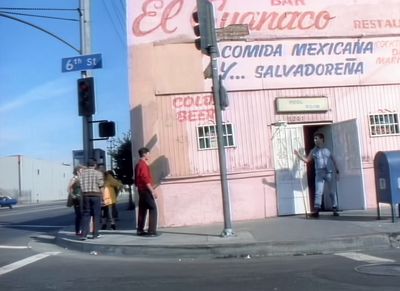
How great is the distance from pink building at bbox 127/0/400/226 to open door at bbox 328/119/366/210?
35 millimetres

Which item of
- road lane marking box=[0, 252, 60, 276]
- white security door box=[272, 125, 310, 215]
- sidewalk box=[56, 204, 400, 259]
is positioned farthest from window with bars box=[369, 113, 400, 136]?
road lane marking box=[0, 252, 60, 276]

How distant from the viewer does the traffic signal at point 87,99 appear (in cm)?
1440

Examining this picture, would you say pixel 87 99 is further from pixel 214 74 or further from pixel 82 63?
pixel 214 74

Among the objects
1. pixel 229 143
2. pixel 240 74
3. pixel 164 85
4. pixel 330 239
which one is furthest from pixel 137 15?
pixel 330 239

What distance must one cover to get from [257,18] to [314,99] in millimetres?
2315

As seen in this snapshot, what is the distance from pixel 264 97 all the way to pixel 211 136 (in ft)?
5.09

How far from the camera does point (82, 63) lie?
1430 cm

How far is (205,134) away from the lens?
13430 millimetres

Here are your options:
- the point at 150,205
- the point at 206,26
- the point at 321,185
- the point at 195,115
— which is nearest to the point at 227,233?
the point at 150,205

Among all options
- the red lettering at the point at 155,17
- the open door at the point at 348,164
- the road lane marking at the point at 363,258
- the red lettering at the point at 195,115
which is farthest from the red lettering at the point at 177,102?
the road lane marking at the point at 363,258

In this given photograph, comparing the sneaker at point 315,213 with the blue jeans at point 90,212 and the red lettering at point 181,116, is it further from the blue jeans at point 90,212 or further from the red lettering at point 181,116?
the blue jeans at point 90,212

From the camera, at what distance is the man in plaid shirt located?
12281 mm

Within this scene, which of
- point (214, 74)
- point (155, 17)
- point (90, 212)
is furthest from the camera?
point (155, 17)

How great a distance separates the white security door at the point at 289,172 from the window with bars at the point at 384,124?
1.73 m
